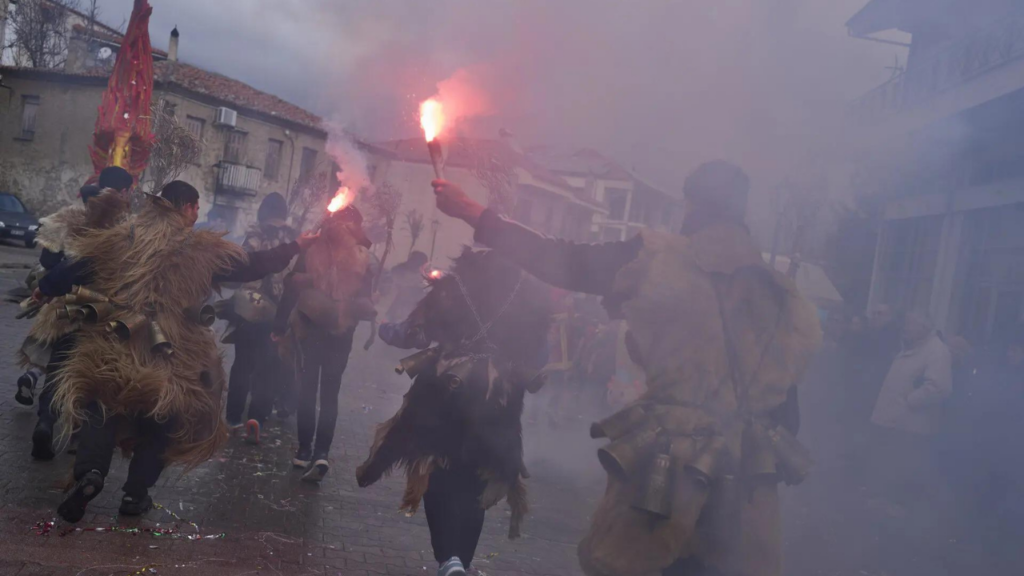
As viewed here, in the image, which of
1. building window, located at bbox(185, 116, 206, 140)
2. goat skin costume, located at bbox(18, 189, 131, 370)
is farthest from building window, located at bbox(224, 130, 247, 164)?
goat skin costume, located at bbox(18, 189, 131, 370)

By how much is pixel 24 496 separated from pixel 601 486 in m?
4.59

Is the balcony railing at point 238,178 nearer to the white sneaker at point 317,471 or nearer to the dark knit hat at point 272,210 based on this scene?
the dark knit hat at point 272,210

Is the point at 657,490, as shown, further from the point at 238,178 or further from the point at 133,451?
the point at 238,178

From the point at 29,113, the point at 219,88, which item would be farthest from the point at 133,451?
the point at 29,113

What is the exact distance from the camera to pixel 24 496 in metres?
4.82

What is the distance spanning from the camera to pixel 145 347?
440cm

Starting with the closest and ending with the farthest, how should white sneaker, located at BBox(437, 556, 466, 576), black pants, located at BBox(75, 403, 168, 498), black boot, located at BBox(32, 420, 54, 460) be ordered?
white sneaker, located at BBox(437, 556, 466, 576)
black pants, located at BBox(75, 403, 168, 498)
black boot, located at BBox(32, 420, 54, 460)

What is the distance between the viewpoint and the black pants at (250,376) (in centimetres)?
735

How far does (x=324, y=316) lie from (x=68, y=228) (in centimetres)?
186

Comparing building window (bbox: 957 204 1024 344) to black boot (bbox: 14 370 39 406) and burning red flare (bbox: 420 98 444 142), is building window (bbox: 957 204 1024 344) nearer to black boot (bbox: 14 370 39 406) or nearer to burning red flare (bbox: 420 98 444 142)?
burning red flare (bbox: 420 98 444 142)

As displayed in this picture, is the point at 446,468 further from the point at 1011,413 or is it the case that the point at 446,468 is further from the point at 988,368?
the point at 988,368

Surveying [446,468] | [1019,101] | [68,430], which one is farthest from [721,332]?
[1019,101]

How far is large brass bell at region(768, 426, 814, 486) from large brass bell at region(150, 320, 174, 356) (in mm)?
2943

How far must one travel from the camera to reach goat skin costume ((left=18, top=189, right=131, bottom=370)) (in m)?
4.77
